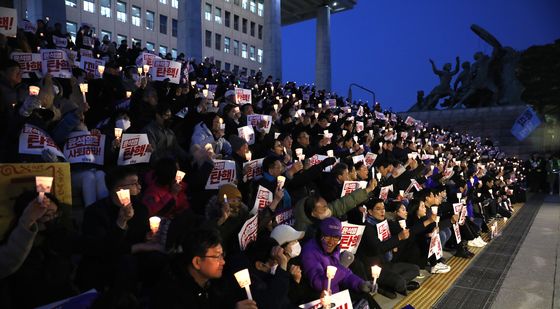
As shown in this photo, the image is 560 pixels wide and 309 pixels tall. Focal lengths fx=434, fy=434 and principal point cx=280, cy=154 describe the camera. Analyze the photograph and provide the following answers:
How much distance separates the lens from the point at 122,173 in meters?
3.50

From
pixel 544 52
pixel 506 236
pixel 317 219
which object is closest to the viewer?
pixel 317 219

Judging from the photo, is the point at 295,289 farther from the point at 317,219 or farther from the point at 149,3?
the point at 149,3

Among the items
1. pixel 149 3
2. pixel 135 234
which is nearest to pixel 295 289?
pixel 135 234

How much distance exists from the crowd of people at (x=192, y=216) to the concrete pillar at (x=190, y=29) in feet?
54.4

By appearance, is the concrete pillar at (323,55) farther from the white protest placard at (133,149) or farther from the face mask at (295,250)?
the face mask at (295,250)

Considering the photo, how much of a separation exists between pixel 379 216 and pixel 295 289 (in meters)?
2.35

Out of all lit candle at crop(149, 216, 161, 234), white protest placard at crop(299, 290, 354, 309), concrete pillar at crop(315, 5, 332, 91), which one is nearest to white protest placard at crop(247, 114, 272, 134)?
white protest placard at crop(299, 290, 354, 309)

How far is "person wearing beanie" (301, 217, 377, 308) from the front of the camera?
13.4 feet

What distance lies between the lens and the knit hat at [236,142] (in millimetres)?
6363

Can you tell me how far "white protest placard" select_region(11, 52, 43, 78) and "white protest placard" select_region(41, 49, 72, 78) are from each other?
0.07m

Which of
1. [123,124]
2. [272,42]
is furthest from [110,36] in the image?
[123,124]

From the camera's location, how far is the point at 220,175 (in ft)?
17.0

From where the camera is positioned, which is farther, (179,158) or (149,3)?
(149,3)

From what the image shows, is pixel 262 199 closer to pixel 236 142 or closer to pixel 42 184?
pixel 236 142
